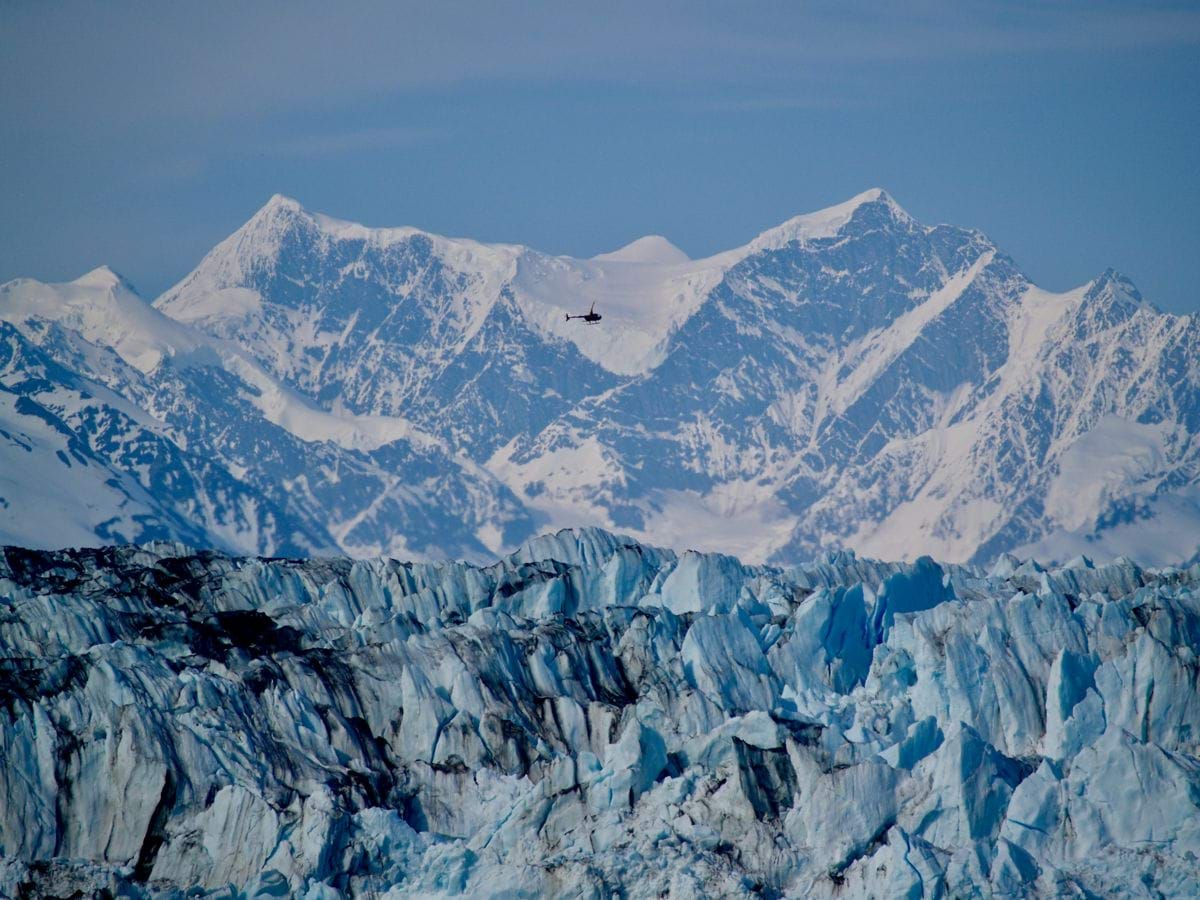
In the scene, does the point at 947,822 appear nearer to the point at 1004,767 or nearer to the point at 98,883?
the point at 1004,767

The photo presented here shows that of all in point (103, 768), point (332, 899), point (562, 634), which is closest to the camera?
point (332, 899)

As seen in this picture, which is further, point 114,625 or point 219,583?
point 219,583

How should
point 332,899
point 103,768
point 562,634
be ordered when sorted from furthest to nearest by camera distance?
1. point 562,634
2. point 103,768
3. point 332,899

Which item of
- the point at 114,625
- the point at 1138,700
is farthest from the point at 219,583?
the point at 1138,700

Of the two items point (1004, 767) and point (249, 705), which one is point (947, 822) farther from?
point (249, 705)

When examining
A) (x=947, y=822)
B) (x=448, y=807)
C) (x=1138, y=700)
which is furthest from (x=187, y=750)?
(x=1138, y=700)

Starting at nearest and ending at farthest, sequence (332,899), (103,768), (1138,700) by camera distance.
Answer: (332,899) < (103,768) < (1138,700)
